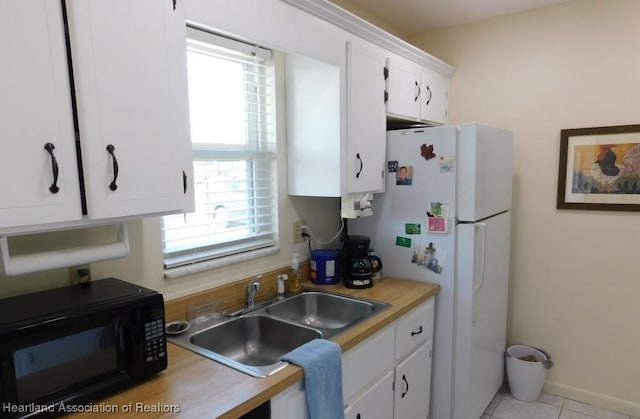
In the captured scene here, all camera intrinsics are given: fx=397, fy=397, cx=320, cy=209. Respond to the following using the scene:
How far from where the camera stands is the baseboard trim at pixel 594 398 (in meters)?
2.55

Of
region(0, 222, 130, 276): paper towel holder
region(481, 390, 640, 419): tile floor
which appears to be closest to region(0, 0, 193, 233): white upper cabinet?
region(0, 222, 130, 276): paper towel holder

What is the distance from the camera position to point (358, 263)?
7.14 ft

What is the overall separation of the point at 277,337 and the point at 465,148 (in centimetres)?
134

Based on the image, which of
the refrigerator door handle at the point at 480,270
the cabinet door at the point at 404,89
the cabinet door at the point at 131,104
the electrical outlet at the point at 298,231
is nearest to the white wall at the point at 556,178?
the cabinet door at the point at 404,89

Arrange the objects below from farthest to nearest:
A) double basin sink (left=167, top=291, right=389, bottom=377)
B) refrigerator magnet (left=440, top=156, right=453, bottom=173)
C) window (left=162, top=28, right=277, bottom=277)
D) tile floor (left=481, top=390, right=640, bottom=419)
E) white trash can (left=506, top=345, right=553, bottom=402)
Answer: white trash can (left=506, top=345, right=553, bottom=402)
tile floor (left=481, top=390, right=640, bottom=419)
refrigerator magnet (left=440, top=156, right=453, bottom=173)
window (left=162, top=28, right=277, bottom=277)
double basin sink (left=167, top=291, right=389, bottom=377)

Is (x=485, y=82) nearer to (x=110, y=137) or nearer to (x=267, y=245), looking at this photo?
(x=267, y=245)

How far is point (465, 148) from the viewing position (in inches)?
82.0

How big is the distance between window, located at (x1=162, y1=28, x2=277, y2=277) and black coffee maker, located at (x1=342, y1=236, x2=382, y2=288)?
0.41 m

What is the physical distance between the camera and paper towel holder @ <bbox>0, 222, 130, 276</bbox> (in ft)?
3.48

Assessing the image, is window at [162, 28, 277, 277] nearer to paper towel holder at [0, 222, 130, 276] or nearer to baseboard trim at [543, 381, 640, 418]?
paper towel holder at [0, 222, 130, 276]

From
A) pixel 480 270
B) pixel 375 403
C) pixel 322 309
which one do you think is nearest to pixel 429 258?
pixel 480 270

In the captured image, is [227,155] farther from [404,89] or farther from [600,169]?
[600,169]

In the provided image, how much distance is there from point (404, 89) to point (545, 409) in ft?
7.47

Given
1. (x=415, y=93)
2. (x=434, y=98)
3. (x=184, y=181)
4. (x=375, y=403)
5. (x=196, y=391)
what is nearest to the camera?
(x=196, y=391)
